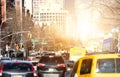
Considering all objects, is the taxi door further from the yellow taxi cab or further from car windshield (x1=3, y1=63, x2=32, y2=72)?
car windshield (x1=3, y1=63, x2=32, y2=72)

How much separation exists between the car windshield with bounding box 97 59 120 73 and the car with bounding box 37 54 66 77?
1412 cm

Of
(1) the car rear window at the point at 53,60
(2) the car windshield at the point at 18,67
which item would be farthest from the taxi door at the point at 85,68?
(1) the car rear window at the point at 53,60

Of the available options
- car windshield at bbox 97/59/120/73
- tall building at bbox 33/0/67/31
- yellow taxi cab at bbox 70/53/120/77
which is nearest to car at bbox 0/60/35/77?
yellow taxi cab at bbox 70/53/120/77

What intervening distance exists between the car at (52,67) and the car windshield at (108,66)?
14115 mm

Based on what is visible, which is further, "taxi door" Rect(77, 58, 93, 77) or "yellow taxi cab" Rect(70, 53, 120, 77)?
"taxi door" Rect(77, 58, 93, 77)

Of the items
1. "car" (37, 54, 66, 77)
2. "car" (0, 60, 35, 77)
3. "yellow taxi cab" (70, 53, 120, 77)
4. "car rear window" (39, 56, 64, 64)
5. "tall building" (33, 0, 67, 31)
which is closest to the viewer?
"yellow taxi cab" (70, 53, 120, 77)

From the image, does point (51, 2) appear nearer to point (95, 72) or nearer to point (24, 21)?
point (24, 21)

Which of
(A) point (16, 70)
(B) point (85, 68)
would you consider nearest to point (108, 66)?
(B) point (85, 68)

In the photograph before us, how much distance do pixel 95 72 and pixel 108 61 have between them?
60 centimetres

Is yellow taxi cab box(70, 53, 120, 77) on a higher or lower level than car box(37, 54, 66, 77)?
higher

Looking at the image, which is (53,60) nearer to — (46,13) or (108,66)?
(108,66)

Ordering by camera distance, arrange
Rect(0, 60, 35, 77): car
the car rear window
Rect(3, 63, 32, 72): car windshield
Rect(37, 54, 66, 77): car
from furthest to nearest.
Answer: the car rear window → Rect(37, 54, 66, 77): car → Rect(3, 63, 32, 72): car windshield → Rect(0, 60, 35, 77): car

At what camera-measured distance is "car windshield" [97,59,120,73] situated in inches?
571

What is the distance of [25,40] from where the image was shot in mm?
102938
